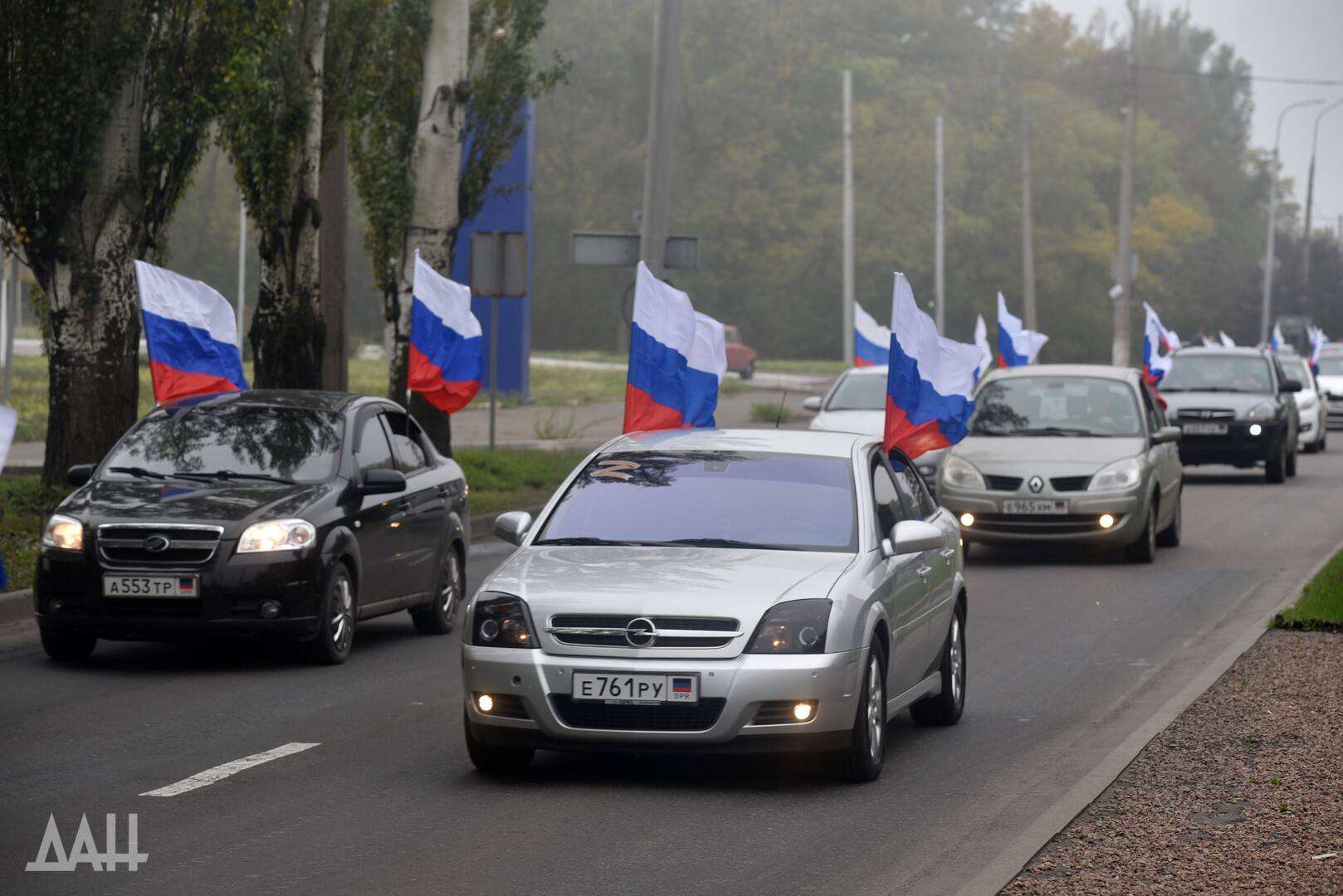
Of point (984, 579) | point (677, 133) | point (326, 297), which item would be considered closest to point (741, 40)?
point (677, 133)

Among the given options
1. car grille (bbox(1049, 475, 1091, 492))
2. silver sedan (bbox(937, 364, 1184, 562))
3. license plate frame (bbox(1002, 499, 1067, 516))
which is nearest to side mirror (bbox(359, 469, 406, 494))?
silver sedan (bbox(937, 364, 1184, 562))

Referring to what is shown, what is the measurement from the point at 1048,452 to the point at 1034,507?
0.60 m

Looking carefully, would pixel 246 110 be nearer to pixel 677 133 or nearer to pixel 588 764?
pixel 588 764

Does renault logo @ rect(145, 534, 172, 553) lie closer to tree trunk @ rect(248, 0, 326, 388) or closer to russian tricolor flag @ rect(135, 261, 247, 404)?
russian tricolor flag @ rect(135, 261, 247, 404)

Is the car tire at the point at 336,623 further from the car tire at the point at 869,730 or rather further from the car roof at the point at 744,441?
the car tire at the point at 869,730

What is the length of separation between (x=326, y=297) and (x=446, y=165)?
208 centimetres

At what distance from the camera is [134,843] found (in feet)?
20.8

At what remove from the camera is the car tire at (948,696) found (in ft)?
29.6

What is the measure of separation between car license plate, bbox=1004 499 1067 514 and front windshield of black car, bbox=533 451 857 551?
8111 millimetres

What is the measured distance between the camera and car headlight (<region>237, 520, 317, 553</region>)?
→ 1025cm

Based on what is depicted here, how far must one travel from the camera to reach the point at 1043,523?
1617 cm

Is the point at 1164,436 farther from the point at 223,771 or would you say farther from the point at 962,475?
the point at 223,771

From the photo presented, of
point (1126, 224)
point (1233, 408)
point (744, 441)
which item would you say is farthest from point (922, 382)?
point (1126, 224)

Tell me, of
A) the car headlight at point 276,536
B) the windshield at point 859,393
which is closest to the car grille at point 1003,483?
the windshield at point 859,393
